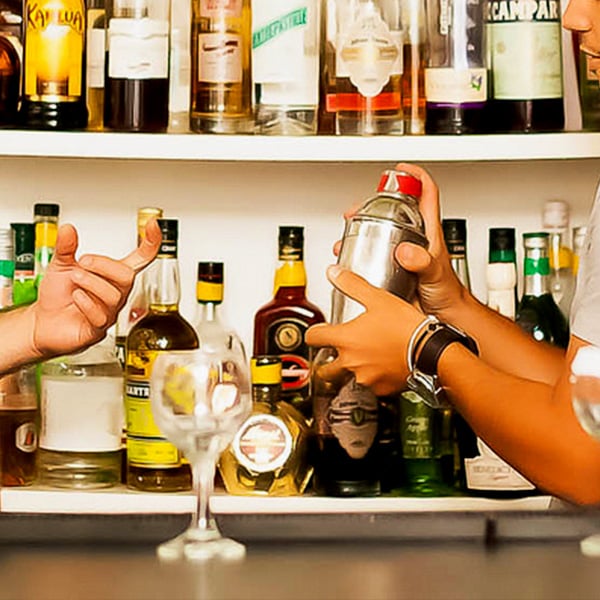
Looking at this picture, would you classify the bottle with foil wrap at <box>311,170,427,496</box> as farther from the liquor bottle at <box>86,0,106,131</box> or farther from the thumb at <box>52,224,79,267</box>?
the liquor bottle at <box>86,0,106,131</box>

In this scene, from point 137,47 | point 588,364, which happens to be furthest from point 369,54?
point 588,364

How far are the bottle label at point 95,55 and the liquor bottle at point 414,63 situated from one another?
360mm

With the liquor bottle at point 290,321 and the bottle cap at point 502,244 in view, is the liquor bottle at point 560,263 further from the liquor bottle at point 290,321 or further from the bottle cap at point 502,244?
the liquor bottle at point 290,321

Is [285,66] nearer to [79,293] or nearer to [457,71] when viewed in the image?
[457,71]

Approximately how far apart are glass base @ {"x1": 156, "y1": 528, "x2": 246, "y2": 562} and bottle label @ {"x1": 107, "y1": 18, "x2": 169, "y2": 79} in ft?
2.42

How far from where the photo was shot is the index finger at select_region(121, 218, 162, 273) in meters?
1.35

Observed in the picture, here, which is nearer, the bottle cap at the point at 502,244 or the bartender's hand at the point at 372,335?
the bartender's hand at the point at 372,335

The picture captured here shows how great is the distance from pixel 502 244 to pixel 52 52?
0.58m

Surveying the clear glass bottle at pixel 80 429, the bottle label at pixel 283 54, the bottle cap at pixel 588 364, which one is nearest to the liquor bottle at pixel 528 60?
the bottle label at pixel 283 54

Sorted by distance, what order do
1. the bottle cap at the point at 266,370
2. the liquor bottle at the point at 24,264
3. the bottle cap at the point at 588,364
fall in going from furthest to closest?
1. the liquor bottle at the point at 24,264
2. the bottle cap at the point at 266,370
3. the bottle cap at the point at 588,364

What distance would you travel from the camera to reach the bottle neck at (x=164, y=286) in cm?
165

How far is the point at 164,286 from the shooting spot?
1655mm

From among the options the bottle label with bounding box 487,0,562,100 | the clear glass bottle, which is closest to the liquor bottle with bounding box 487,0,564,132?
the bottle label with bounding box 487,0,562,100

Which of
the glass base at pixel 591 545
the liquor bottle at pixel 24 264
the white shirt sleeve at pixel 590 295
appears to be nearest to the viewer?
the glass base at pixel 591 545
